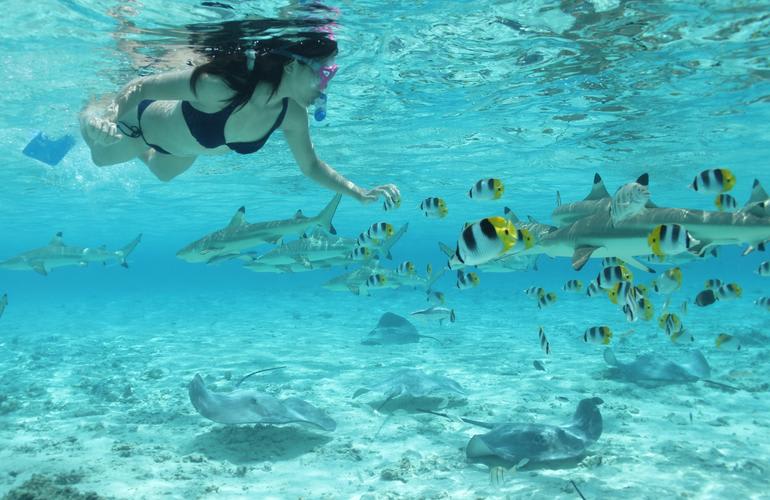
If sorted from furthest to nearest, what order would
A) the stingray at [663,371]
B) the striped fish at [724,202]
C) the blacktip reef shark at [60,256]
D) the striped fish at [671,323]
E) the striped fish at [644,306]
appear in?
the blacktip reef shark at [60,256]
the stingray at [663,371]
the striped fish at [671,323]
the striped fish at [724,202]
the striped fish at [644,306]

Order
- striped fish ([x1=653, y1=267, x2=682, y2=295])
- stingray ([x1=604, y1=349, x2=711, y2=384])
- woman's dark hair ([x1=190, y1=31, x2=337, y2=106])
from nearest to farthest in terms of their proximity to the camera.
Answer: woman's dark hair ([x1=190, y1=31, x2=337, y2=106]), striped fish ([x1=653, y1=267, x2=682, y2=295]), stingray ([x1=604, y1=349, x2=711, y2=384])

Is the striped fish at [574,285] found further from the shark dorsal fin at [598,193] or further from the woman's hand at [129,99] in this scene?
the woman's hand at [129,99]

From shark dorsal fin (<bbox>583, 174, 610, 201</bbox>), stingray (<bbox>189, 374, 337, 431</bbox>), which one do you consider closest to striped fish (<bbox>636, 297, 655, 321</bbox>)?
shark dorsal fin (<bbox>583, 174, 610, 201</bbox>)

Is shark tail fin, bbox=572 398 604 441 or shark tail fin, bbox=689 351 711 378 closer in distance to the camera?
shark tail fin, bbox=572 398 604 441

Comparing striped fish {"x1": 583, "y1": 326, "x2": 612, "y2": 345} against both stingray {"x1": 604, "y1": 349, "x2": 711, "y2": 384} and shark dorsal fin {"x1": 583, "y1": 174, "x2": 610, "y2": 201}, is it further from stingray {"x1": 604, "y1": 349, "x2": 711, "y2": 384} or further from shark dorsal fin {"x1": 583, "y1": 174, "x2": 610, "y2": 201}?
stingray {"x1": 604, "y1": 349, "x2": 711, "y2": 384}

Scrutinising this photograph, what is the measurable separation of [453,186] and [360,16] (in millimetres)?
27266

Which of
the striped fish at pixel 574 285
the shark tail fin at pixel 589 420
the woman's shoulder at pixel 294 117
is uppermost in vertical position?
the woman's shoulder at pixel 294 117

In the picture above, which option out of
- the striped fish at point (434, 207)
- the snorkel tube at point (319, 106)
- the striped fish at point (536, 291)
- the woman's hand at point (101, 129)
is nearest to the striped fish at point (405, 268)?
the striped fish at point (536, 291)

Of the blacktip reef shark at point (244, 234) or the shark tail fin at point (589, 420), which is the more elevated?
the blacktip reef shark at point (244, 234)

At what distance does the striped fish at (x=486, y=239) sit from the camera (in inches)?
143

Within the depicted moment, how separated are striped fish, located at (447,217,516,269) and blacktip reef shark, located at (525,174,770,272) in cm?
192

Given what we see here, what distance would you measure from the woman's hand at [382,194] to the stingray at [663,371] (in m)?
9.37

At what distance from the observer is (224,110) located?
5.29 m

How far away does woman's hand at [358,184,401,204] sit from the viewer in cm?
600
